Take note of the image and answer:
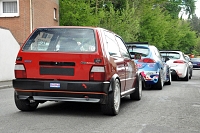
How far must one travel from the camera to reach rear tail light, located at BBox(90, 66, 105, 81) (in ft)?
22.9

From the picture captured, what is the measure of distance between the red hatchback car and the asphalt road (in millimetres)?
373

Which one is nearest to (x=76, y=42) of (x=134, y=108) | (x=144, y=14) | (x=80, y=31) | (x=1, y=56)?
(x=80, y=31)

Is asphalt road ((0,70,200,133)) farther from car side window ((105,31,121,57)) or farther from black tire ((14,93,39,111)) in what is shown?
car side window ((105,31,121,57))

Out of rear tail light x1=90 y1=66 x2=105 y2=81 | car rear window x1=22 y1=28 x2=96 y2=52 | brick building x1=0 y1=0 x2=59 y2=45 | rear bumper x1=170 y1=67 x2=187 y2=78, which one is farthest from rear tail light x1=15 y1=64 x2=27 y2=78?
brick building x1=0 y1=0 x2=59 y2=45

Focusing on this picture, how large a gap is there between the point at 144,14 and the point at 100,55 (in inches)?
1478

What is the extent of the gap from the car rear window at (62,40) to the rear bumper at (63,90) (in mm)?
655

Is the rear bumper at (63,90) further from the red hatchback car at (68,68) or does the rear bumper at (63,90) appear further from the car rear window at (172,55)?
the car rear window at (172,55)

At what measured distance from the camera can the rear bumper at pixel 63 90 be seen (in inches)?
274

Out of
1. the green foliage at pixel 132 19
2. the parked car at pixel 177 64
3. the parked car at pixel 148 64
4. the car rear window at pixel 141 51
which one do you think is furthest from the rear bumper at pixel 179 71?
the green foliage at pixel 132 19

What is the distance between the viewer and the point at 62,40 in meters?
7.48

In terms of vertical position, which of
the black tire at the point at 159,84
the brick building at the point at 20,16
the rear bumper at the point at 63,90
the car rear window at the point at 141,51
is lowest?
the black tire at the point at 159,84

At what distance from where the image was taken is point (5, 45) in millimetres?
20438

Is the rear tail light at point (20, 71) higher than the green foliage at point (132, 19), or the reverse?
the green foliage at point (132, 19)

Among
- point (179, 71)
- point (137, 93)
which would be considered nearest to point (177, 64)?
point (179, 71)
